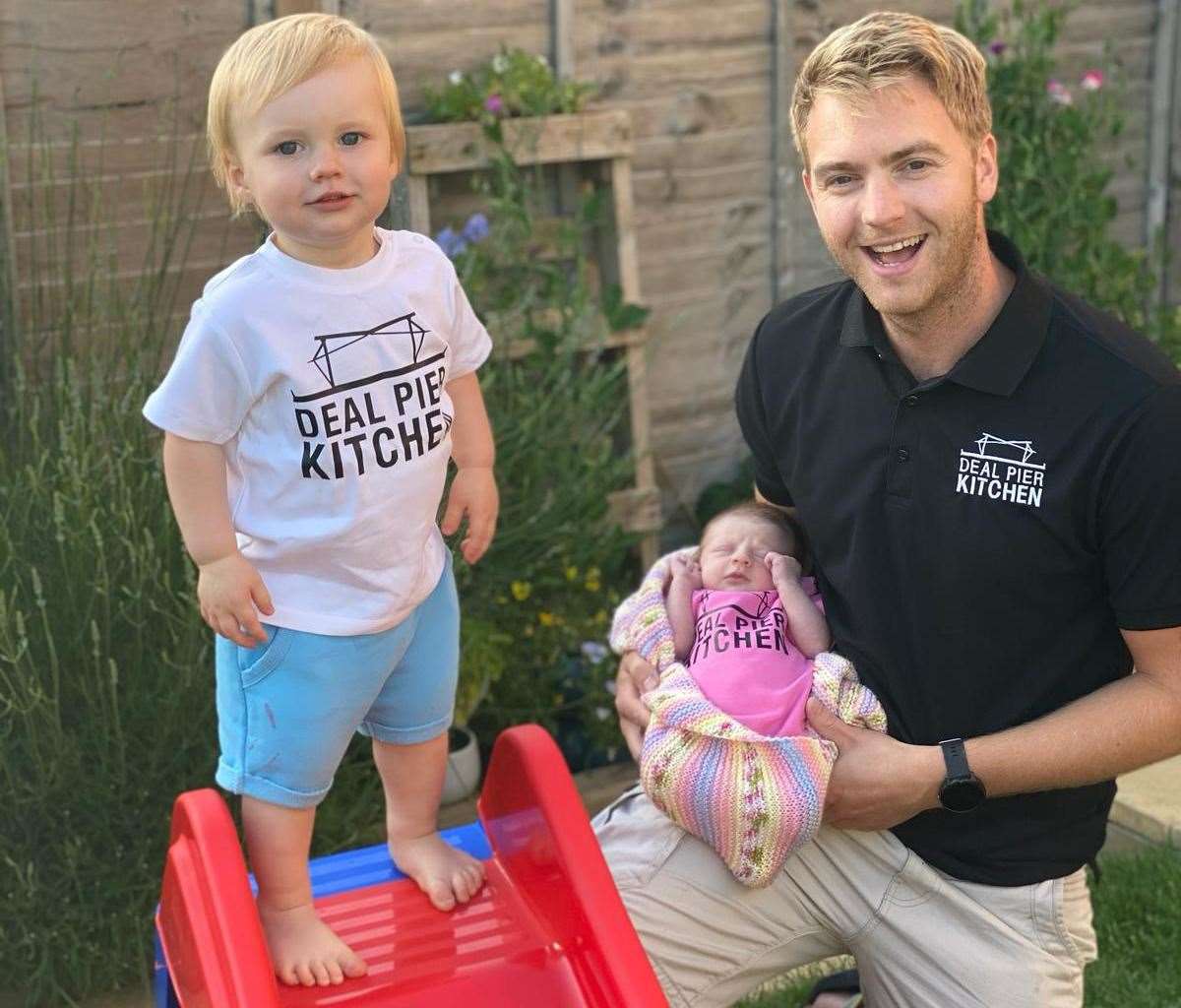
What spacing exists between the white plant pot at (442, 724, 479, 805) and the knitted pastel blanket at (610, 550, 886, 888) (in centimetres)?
154

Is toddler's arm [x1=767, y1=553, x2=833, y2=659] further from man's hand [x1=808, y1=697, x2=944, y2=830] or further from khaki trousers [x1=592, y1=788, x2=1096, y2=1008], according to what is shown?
khaki trousers [x1=592, y1=788, x2=1096, y2=1008]

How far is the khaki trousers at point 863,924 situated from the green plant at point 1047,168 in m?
2.84

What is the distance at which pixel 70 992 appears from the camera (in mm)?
3062

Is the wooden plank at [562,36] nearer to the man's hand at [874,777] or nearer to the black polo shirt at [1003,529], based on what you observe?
the black polo shirt at [1003,529]

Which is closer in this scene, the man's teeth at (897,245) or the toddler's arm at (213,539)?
the toddler's arm at (213,539)

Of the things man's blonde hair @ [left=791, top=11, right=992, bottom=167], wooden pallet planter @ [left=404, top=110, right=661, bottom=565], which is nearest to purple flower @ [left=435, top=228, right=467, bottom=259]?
wooden pallet planter @ [left=404, top=110, right=661, bottom=565]

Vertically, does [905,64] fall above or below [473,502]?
above

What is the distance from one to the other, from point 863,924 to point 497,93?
2.51 metres

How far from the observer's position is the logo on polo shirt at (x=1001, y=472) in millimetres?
2100

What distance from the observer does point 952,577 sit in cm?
218

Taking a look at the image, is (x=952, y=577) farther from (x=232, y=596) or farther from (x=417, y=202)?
(x=417, y=202)

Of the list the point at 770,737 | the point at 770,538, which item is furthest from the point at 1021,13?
the point at 770,737

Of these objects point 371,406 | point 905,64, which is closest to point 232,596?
point 371,406

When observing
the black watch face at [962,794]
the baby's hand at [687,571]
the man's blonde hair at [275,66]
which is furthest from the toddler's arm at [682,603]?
the man's blonde hair at [275,66]
